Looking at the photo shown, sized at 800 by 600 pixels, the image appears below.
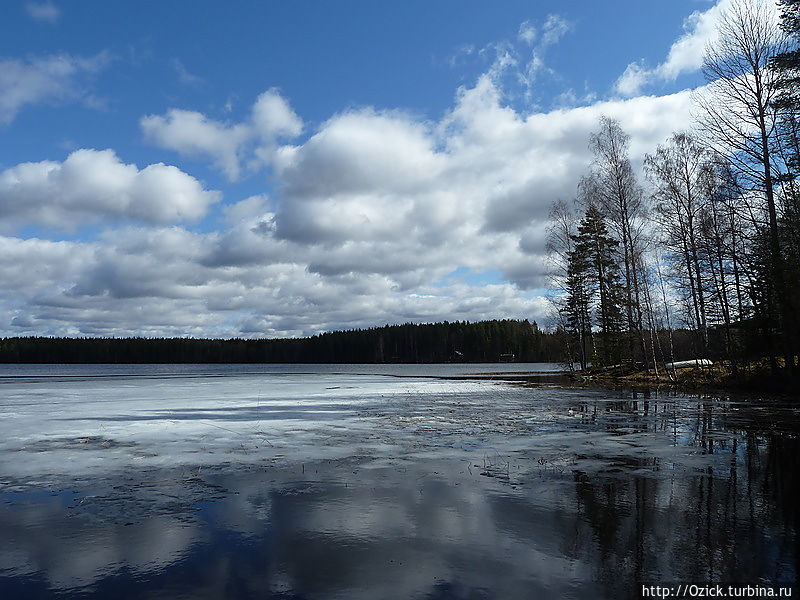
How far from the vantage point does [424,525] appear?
6.10 meters

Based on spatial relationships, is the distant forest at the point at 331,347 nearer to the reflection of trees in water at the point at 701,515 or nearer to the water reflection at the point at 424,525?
the reflection of trees in water at the point at 701,515

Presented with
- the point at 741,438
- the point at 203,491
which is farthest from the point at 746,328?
the point at 203,491

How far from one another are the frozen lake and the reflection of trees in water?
30 mm

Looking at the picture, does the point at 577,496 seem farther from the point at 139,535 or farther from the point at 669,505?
the point at 139,535

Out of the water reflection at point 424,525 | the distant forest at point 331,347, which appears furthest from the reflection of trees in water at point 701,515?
the distant forest at point 331,347

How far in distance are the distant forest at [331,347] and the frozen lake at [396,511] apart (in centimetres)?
12039

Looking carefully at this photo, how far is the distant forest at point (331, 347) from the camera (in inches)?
5354

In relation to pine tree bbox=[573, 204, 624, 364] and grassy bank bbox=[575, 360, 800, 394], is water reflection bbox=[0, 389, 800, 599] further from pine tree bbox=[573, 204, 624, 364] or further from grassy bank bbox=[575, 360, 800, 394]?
pine tree bbox=[573, 204, 624, 364]

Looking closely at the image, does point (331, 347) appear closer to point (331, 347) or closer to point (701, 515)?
point (331, 347)

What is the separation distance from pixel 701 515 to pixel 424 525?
322 cm

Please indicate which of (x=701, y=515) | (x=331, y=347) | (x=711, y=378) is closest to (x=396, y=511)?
(x=701, y=515)

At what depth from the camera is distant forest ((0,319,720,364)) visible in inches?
5354

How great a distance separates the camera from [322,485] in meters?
7.98

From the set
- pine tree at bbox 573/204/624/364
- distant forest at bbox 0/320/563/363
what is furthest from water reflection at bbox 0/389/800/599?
distant forest at bbox 0/320/563/363
